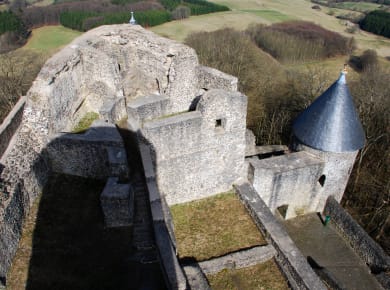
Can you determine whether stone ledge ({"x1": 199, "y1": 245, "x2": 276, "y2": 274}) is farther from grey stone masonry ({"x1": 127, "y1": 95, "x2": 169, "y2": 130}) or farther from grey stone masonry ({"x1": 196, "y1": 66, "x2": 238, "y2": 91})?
grey stone masonry ({"x1": 196, "y1": 66, "x2": 238, "y2": 91})

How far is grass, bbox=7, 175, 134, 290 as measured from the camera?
260 inches

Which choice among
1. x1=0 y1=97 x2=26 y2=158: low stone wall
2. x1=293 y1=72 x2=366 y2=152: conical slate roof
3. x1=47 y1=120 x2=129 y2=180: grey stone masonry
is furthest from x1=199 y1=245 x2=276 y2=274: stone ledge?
x1=0 y1=97 x2=26 y2=158: low stone wall

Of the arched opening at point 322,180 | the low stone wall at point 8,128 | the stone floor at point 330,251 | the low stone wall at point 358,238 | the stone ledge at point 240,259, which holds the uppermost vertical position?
the low stone wall at point 8,128

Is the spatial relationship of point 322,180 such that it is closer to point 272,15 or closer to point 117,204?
point 117,204

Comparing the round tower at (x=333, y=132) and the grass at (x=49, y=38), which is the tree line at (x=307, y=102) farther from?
the grass at (x=49, y=38)

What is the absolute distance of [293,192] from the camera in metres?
11.1

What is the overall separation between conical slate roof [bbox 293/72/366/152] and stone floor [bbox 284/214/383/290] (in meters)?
3.04

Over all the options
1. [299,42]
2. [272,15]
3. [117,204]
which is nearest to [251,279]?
[117,204]

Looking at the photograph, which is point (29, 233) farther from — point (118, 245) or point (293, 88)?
point (293, 88)

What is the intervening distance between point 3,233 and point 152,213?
3.20 metres

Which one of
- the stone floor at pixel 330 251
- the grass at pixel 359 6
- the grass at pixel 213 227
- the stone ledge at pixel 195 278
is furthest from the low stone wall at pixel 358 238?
the grass at pixel 359 6

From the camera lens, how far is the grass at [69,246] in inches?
260

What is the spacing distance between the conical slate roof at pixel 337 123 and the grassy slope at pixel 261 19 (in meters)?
23.0

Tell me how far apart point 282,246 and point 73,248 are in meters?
5.36
